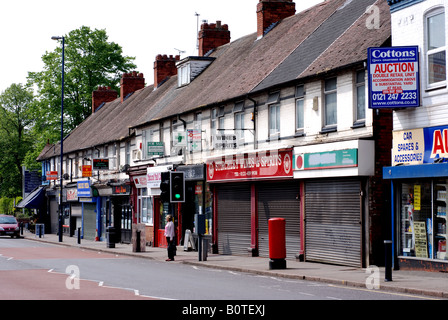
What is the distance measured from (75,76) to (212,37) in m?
23.5

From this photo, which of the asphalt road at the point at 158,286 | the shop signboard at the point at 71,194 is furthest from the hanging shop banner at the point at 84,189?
the asphalt road at the point at 158,286

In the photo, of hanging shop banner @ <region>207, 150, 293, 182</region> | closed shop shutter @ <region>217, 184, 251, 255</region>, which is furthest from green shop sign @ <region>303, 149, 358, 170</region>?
closed shop shutter @ <region>217, 184, 251, 255</region>

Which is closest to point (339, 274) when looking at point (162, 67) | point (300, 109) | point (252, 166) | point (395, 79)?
point (395, 79)

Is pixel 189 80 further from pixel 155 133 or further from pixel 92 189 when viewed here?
pixel 92 189

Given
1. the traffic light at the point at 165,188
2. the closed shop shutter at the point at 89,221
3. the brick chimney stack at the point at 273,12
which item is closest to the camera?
the traffic light at the point at 165,188

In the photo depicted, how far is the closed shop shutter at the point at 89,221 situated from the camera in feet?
171

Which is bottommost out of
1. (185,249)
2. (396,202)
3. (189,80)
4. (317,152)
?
(185,249)

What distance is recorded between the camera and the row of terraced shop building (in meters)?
22.3

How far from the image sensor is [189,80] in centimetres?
4103

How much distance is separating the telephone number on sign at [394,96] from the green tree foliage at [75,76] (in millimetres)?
47399

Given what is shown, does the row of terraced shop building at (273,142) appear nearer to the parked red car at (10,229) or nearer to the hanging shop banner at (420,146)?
the hanging shop banner at (420,146)

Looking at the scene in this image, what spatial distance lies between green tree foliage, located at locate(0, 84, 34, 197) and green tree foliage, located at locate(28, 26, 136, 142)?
22.5m

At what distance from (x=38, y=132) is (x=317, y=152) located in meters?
46.7
